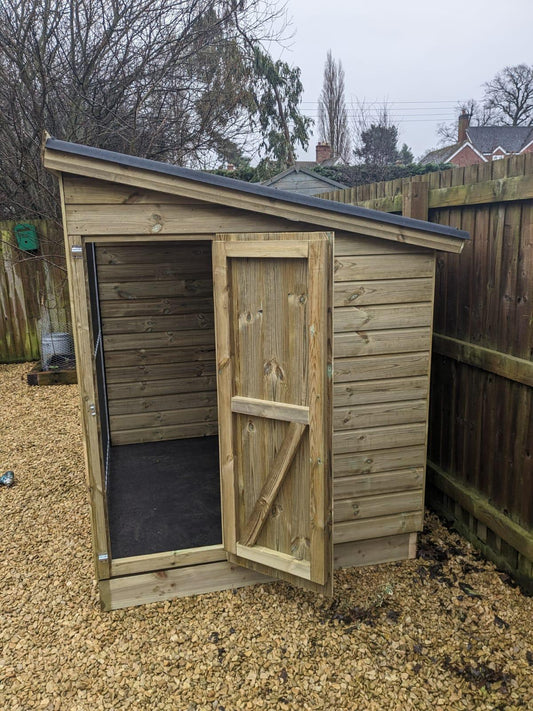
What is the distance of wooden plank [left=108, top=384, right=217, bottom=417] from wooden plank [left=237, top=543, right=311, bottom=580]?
97.7 inches

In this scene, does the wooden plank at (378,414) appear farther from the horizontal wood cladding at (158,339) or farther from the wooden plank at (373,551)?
the horizontal wood cladding at (158,339)

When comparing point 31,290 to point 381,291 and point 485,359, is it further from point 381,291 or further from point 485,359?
point 485,359

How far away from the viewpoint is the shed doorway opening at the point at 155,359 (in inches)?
199

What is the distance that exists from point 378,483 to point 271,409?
1103mm

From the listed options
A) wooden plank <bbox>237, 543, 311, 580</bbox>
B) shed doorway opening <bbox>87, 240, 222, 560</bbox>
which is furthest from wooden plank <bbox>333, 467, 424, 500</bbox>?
shed doorway opening <bbox>87, 240, 222, 560</bbox>

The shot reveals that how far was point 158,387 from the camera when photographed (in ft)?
18.1

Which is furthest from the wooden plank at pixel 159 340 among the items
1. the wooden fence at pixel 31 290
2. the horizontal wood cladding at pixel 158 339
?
the wooden fence at pixel 31 290

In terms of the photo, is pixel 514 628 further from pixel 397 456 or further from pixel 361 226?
pixel 361 226

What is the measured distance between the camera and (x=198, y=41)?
26.7 feet

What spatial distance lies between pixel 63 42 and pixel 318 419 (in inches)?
298

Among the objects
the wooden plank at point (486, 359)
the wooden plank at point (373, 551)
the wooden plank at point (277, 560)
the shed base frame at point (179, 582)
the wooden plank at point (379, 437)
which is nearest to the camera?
the wooden plank at point (277, 560)

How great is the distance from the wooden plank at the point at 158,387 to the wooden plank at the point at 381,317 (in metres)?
2.50

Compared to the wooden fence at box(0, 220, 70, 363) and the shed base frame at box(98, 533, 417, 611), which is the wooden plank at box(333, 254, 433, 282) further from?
the wooden fence at box(0, 220, 70, 363)

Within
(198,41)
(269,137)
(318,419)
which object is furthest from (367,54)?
(318,419)
